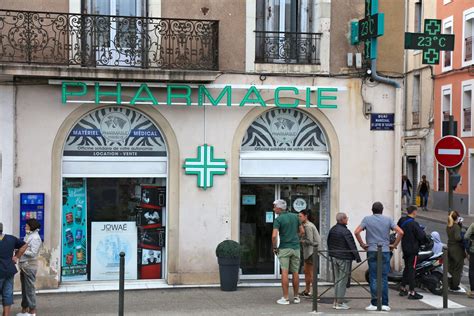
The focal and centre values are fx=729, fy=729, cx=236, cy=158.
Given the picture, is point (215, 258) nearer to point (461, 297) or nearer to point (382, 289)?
point (382, 289)

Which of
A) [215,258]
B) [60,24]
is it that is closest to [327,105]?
[215,258]

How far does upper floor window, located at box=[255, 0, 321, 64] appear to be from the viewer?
14625mm

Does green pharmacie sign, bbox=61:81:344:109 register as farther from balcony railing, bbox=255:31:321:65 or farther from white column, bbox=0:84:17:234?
white column, bbox=0:84:17:234

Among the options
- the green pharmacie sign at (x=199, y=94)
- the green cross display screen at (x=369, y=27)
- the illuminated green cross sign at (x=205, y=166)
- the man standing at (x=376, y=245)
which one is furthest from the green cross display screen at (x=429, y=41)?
the illuminated green cross sign at (x=205, y=166)

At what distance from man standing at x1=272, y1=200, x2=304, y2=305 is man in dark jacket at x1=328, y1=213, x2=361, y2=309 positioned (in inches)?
23.5

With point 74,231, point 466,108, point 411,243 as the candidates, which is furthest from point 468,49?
point 74,231

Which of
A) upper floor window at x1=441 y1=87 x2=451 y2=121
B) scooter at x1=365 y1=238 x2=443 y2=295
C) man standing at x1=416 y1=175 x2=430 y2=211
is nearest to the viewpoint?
scooter at x1=365 y1=238 x2=443 y2=295

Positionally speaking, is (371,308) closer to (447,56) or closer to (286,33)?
(286,33)

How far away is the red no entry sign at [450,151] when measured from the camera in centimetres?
1412

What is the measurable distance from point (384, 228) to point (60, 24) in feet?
22.5

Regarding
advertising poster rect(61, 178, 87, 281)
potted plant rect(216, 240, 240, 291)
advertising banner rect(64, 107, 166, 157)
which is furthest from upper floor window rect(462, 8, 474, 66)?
advertising poster rect(61, 178, 87, 281)

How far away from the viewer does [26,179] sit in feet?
43.8

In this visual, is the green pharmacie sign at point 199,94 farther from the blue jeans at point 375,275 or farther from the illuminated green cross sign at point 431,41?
the blue jeans at point 375,275

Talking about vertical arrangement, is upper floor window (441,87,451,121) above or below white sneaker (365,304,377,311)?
above
